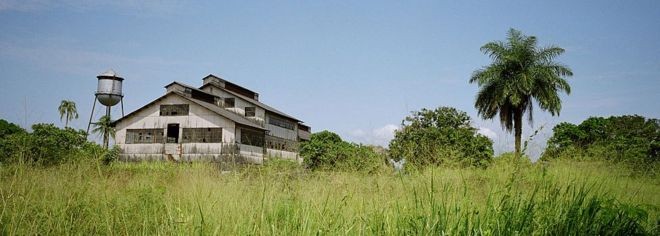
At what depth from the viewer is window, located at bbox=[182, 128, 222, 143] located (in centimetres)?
3142

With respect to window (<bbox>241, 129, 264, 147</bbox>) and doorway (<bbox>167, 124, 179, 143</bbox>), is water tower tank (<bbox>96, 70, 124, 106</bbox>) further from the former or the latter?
window (<bbox>241, 129, 264, 147</bbox>)

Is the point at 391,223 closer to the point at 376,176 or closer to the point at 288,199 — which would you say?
the point at 288,199

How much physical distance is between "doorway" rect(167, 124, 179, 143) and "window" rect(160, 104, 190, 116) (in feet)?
3.18

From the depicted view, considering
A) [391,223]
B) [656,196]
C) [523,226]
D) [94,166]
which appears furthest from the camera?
[656,196]

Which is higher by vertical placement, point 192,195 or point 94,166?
point 94,166

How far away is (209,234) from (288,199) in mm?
1508

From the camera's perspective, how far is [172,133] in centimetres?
3359

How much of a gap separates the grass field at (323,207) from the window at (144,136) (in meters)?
27.2

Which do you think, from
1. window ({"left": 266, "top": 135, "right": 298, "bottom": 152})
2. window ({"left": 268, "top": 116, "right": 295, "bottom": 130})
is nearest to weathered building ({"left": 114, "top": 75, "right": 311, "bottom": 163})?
window ({"left": 266, "top": 135, "right": 298, "bottom": 152})

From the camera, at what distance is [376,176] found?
20.7 feet

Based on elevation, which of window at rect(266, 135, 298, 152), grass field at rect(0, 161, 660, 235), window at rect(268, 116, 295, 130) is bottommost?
grass field at rect(0, 161, 660, 235)

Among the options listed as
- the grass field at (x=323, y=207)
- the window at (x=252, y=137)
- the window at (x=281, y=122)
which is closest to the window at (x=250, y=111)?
the window at (x=281, y=122)

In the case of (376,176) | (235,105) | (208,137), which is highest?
(235,105)

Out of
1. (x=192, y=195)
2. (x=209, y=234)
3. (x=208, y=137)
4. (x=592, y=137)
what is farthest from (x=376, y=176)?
(x=592, y=137)
